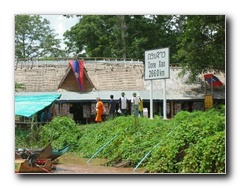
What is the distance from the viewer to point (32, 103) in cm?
724

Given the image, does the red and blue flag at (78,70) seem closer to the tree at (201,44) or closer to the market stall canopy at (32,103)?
the market stall canopy at (32,103)

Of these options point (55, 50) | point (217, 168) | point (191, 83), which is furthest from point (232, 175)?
→ point (55, 50)

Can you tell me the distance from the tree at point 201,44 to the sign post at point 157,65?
162 mm

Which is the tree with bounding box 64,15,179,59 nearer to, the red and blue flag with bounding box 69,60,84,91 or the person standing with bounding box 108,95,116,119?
the red and blue flag with bounding box 69,60,84,91

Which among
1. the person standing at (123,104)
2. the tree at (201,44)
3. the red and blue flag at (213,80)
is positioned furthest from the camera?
the person standing at (123,104)

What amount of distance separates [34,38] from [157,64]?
1.68 m

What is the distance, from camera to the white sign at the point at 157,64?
7.16 metres

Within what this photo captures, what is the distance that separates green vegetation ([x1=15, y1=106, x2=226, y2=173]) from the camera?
5.97 metres

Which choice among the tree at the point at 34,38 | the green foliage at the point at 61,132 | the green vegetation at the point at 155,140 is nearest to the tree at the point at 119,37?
the tree at the point at 34,38

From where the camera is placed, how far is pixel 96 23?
21.2 feet

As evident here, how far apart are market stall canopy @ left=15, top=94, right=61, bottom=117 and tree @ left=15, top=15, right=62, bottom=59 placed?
0.50 meters

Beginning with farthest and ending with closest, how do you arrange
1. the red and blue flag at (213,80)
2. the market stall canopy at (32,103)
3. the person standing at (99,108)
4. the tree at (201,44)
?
the person standing at (99,108), the market stall canopy at (32,103), the red and blue flag at (213,80), the tree at (201,44)

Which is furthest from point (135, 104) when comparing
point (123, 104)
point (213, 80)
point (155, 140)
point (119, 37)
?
point (213, 80)

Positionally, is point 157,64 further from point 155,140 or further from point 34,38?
Result: point 34,38
